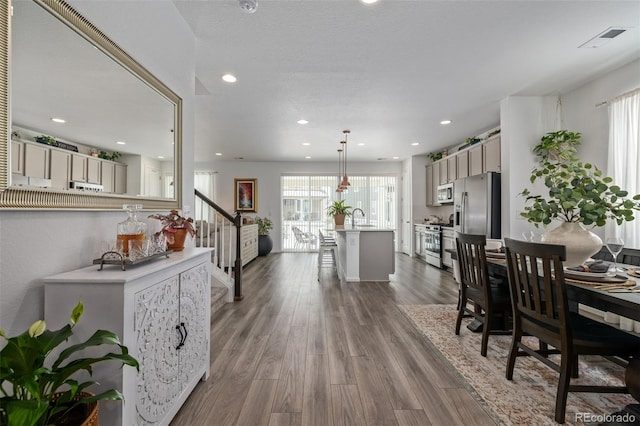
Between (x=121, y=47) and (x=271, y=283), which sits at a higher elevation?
(x=121, y=47)

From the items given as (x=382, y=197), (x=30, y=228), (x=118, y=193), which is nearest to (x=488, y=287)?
(x=118, y=193)

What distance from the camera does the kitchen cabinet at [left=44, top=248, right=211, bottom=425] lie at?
1147mm

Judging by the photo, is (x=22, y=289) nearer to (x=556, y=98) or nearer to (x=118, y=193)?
(x=118, y=193)

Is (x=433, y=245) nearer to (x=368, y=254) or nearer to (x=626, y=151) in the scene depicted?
(x=368, y=254)

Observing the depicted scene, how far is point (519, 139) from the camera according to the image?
12.7ft

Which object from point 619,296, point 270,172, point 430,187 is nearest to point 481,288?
point 619,296

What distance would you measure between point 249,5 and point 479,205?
3.98 metres

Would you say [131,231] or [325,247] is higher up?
[131,231]

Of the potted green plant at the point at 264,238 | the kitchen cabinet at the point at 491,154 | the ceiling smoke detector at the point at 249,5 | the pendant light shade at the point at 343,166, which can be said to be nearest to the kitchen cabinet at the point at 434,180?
the kitchen cabinet at the point at 491,154

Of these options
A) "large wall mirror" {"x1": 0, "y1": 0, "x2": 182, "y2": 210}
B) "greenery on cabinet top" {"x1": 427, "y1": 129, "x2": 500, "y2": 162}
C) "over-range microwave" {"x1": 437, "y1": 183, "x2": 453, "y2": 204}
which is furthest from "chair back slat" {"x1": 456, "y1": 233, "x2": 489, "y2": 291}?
"over-range microwave" {"x1": 437, "y1": 183, "x2": 453, "y2": 204}

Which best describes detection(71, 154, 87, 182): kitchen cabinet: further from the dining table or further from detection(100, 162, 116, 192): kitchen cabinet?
the dining table

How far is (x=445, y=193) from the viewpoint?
20.0 feet

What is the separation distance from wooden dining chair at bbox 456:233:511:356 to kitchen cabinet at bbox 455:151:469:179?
3.31 m

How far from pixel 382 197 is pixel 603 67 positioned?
5658 millimetres
